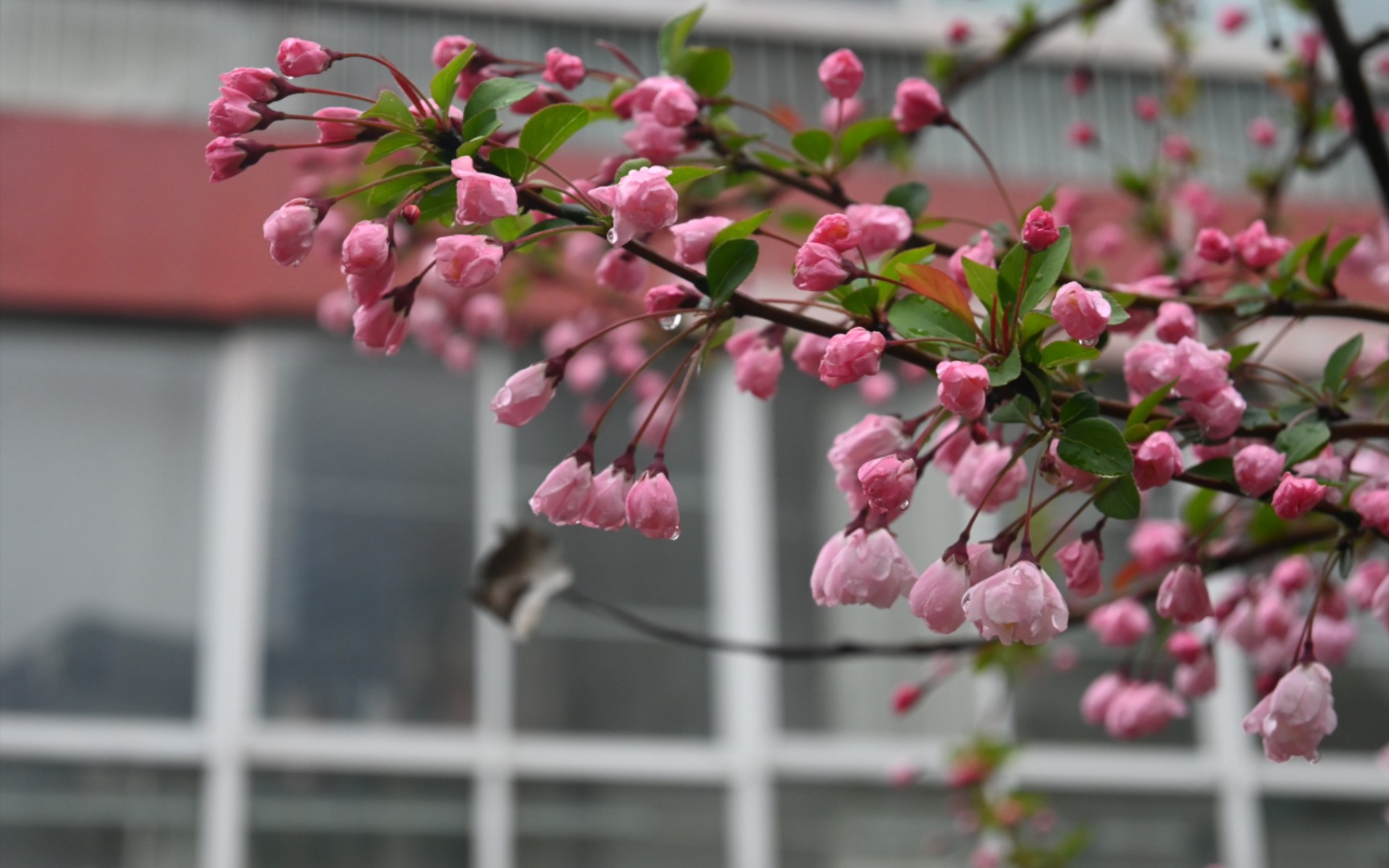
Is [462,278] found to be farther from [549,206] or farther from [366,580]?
[366,580]

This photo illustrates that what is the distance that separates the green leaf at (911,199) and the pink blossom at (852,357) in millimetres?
345

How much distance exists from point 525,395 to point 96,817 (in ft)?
9.23

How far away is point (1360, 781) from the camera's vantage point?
4082mm

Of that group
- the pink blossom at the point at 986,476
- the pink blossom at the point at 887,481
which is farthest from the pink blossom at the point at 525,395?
the pink blossom at the point at 986,476

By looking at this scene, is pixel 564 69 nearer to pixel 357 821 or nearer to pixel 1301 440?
pixel 1301 440

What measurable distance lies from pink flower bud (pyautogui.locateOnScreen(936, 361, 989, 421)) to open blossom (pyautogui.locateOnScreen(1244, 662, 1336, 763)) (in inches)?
13.6

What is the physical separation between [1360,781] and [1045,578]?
11.4 feet

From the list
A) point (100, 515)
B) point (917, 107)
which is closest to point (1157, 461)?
point (917, 107)

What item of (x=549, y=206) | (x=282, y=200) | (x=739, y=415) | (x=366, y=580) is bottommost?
(x=549, y=206)

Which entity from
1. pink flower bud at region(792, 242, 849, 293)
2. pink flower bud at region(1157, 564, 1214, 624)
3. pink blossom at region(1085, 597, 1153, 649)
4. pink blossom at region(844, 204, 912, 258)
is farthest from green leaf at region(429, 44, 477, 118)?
pink blossom at region(1085, 597, 1153, 649)

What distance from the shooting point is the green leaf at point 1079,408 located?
102 centimetres

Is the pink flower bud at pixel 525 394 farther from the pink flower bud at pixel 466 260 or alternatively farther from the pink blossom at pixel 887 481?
the pink blossom at pixel 887 481

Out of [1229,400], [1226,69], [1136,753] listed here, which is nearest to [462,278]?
[1229,400]

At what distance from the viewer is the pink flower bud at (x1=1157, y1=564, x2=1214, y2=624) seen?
1.16m
